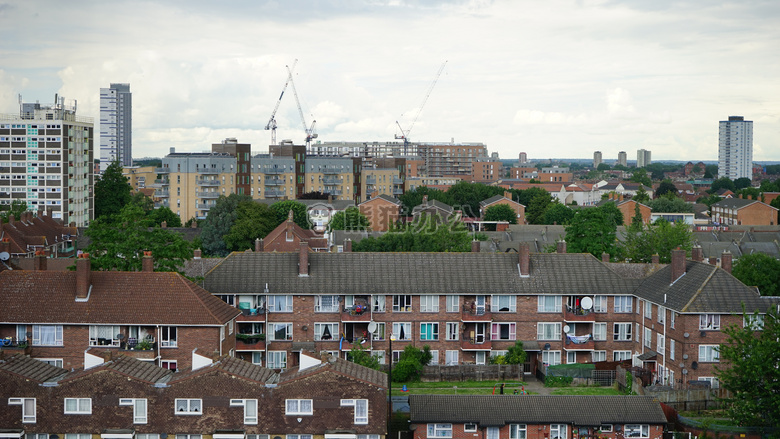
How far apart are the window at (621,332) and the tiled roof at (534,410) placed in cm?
1514

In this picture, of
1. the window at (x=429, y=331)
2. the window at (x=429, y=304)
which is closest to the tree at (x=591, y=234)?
the window at (x=429, y=304)

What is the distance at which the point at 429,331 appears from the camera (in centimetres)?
6006

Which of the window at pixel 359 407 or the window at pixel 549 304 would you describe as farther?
the window at pixel 549 304

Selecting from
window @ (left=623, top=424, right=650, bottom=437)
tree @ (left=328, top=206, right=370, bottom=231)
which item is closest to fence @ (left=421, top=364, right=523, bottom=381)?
window @ (left=623, top=424, right=650, bottom=437)

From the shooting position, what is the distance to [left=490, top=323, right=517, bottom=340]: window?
6022 cm

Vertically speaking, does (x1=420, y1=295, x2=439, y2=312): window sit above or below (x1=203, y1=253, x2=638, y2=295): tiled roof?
below

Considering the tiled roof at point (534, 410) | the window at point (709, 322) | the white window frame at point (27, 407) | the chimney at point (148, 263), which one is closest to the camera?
the white window frame at point (27, 407)

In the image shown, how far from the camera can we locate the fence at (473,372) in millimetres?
56875

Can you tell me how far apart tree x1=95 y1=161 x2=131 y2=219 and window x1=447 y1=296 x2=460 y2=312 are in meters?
103

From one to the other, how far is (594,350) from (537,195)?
12079cm

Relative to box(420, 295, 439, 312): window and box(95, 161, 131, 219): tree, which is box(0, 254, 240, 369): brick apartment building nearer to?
box(420, 295, 439, 312): window

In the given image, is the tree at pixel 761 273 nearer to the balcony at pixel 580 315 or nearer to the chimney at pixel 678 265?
the chimney at pixel 678 265

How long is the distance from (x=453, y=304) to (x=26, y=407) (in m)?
29.1

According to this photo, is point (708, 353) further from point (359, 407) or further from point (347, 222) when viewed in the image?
point (347, 222)
